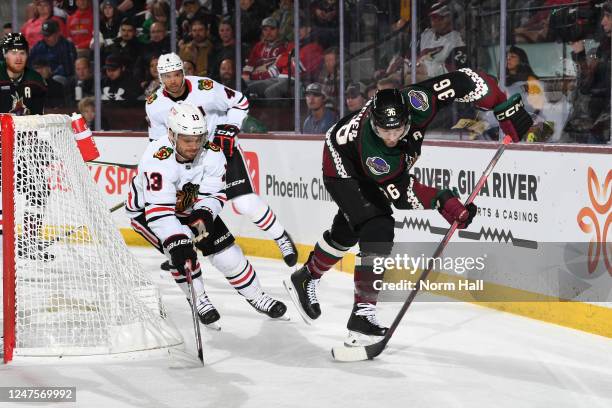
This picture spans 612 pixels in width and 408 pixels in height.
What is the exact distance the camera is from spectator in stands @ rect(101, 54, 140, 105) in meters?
8.38

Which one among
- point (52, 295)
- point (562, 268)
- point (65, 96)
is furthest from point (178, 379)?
point (65, 96)

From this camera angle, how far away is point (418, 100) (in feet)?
12.8

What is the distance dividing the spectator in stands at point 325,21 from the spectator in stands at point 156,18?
1.52 m

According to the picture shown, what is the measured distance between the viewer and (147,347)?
398 centimetres

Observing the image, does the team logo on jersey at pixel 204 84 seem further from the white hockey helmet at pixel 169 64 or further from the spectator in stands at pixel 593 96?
the spectator in stands at pixel 593 96

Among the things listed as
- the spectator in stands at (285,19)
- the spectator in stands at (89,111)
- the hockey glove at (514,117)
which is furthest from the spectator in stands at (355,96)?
the hockey glove at (514,117)

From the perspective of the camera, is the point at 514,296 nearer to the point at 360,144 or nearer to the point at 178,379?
the point at 360,144

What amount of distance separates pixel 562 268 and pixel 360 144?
125 cm

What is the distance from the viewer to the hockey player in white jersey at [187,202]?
4.02 metres

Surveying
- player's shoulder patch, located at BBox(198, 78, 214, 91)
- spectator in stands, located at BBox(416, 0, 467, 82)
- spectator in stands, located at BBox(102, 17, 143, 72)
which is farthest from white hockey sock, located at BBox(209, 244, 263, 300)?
spectator in stands, located at BBox(102, 17, 143, 72)

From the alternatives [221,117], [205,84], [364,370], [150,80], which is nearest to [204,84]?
[205,84]

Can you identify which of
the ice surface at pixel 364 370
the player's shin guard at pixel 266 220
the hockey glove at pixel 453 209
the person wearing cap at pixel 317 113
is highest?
the person wearing cap at pixel 317 113

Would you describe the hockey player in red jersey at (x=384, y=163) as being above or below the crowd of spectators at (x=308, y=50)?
below

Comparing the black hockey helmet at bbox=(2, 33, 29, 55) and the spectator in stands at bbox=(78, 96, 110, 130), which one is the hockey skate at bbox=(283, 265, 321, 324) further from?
the spectator in stands at bbox=(78, 96, 110, 130)
